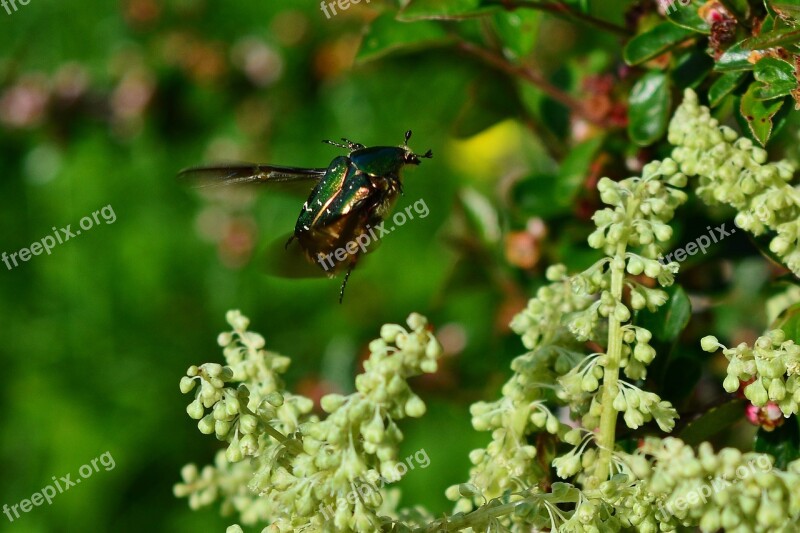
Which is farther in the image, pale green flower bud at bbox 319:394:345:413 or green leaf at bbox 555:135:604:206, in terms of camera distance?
green leaf at bbox 555:135:604:206

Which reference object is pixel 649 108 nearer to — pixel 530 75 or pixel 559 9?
pixel 559 9

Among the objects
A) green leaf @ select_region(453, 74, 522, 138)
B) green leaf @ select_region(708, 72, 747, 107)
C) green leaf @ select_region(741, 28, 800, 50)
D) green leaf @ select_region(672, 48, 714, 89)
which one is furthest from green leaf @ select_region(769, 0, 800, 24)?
green leaf @ select_region(453, 74, 522, 138)

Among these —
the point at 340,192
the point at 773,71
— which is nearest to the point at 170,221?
the point at 340,192

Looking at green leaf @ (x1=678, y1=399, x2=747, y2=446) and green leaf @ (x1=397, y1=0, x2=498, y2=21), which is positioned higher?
green leaf @ (x1=397, y1=0, x2=498, y2=21)

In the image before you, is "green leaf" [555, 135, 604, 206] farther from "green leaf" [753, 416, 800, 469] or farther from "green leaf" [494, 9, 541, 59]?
"green leaf" [753, 416, 800, 469]

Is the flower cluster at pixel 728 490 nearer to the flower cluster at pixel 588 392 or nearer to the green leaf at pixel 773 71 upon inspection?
the flower cluster at pixel 588 392

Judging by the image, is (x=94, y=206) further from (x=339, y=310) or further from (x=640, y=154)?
(x=640, y=154)

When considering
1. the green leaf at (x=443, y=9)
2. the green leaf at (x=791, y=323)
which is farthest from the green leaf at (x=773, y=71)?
the green leaf at (x=443, y=9)
